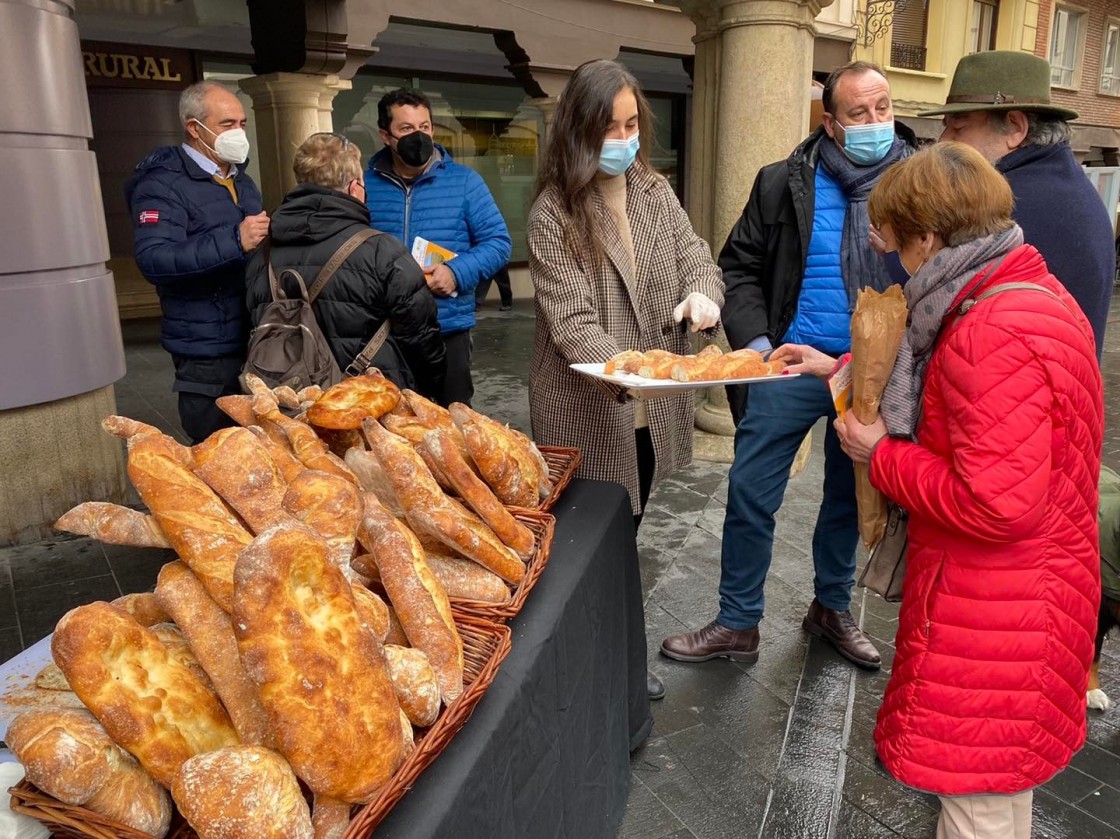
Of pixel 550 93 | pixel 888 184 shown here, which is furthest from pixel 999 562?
pixel 550 93

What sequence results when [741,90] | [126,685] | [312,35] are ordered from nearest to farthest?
[126,685] → [741,90] → [312,35]

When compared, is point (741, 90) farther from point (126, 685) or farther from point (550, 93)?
point (550, 93)

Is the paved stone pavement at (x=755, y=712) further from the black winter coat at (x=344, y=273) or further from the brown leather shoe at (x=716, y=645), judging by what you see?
the black winter coat at (x=344, y=273)

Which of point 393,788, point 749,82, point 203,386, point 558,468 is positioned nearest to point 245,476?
point 393,788

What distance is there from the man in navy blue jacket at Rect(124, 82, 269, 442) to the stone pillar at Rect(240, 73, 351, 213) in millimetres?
3828

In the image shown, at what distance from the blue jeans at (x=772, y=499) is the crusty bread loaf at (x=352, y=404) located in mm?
1521

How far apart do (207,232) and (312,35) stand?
4341 mm

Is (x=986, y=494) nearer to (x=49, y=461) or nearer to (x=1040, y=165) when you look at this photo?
(x=1040, y=165)

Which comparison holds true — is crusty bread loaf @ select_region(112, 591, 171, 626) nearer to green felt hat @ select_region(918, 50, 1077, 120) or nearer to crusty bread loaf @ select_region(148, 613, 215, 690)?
crusty bread loaf @ select_region(148, 613, 215, 690)

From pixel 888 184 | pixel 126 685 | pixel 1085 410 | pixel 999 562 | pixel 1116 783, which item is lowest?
pixel 1116 783

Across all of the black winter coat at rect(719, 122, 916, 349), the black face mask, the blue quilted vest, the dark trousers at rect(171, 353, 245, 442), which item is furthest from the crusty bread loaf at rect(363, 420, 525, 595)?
the black face mask

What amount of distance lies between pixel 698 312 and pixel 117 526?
1.84 meters

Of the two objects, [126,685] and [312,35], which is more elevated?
[312,35]

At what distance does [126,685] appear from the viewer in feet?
3.45
